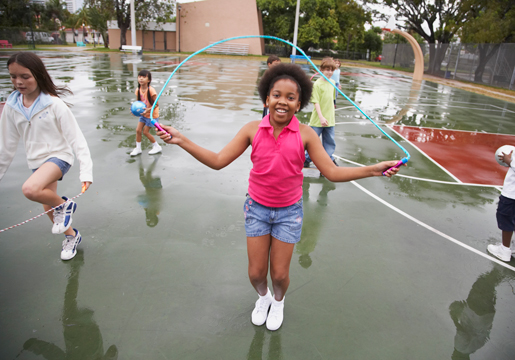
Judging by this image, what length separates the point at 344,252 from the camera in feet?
13.4

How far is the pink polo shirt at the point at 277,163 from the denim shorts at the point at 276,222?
0.05 metres

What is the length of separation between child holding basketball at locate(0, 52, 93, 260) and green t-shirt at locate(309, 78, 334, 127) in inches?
153

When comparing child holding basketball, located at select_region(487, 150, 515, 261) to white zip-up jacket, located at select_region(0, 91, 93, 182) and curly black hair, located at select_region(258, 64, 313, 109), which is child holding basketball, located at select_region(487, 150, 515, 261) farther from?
white zip-up jacket, located at select_region(0, 91, 93, 182)

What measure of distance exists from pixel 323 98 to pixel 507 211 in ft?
10.6

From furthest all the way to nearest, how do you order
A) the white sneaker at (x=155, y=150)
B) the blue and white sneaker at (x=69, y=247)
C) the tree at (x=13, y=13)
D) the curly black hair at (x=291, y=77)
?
the tree at (x=13, y=13)
the white sneaker at (x=155, y=150)
the blue and white sneaker at (x=69, y=247)
the curly black hair at (x=291, y=77)

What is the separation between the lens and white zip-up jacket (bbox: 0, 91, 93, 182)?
126 inches

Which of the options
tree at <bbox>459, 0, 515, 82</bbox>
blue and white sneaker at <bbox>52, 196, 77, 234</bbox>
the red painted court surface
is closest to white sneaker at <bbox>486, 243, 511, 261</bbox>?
the red painted court surface

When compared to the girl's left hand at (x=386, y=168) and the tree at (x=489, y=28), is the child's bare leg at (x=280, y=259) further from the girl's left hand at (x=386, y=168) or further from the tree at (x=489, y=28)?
the tree at (x=489, y=28)

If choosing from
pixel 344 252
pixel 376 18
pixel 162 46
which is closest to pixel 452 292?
pixel 344 252

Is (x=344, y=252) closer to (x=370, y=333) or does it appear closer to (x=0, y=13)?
(x=370, y=333)

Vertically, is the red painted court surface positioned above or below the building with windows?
below

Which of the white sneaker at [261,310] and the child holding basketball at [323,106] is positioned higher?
the child holding basketball at [323,106]

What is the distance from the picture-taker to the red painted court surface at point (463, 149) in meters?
7.02

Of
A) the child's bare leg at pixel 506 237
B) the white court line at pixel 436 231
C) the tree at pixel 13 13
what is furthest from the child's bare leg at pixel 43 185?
the tree at pixel 13 13
